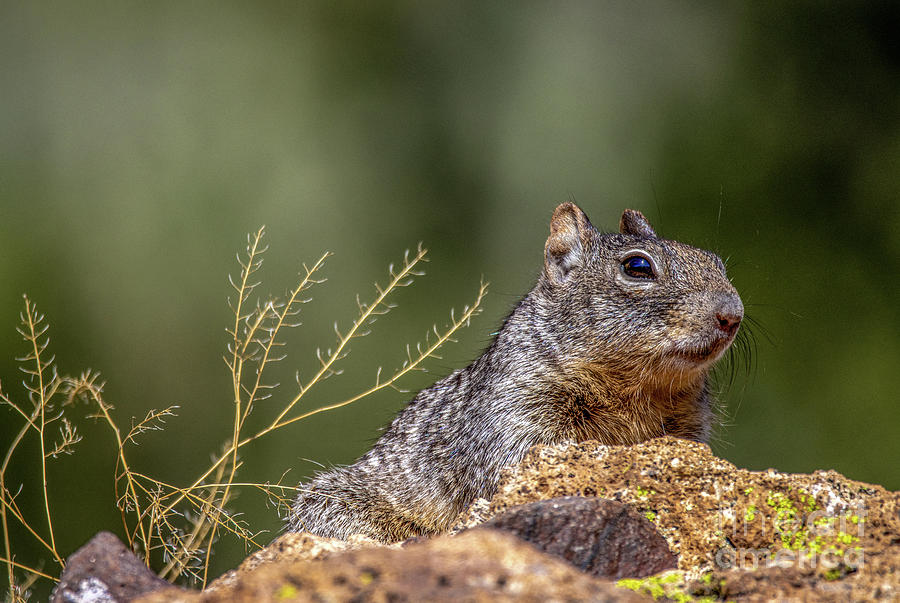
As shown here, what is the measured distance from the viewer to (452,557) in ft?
8.11

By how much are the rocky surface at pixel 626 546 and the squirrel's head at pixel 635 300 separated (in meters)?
1.35

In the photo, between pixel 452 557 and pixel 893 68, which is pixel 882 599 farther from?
pixel 893 68

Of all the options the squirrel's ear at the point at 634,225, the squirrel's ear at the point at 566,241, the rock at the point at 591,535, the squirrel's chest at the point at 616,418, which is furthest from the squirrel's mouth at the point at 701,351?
the rock at the point at 591,535

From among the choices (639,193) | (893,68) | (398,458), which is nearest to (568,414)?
(398,458)

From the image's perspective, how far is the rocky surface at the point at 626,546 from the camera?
7.90 feet

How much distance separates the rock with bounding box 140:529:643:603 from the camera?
2.33 m

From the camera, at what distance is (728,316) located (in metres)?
5.54

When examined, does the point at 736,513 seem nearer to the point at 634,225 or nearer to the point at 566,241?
the point at 566,241

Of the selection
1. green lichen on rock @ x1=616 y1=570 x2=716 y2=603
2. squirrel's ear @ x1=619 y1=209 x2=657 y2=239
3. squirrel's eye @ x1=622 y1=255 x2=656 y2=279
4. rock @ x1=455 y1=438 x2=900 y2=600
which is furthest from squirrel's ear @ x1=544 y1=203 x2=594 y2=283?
green lichen on rock @ x1=616 y1=570 x2=716 y2=603

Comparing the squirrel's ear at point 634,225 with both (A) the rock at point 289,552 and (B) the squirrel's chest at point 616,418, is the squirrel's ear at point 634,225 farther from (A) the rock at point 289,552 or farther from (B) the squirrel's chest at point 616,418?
(A) the rock at point 289,552

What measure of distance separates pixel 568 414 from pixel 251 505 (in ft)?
27.7

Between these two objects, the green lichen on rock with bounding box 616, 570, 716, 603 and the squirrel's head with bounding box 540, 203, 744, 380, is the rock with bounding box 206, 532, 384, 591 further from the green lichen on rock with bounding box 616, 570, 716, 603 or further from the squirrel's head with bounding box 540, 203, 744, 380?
the squirrel's head with bounding box 540, 203, 744, 380

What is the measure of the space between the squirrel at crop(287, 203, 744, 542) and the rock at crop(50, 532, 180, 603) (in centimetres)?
231

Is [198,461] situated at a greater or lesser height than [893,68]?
lesser
